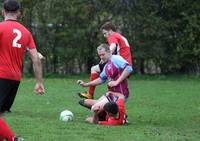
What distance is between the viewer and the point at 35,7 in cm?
2447

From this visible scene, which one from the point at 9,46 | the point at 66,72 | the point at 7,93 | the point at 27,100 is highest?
the point at 9,46

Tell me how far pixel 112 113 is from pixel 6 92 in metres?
2.99

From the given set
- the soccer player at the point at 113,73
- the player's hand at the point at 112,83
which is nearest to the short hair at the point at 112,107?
the soccer player at the point at 113,73

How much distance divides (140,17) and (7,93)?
18.2m

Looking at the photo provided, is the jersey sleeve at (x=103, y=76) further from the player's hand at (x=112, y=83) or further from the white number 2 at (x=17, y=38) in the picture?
the white number 2 at (x=17, y=38)

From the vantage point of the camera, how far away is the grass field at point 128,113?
8.41 m

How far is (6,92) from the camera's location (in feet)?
23.2

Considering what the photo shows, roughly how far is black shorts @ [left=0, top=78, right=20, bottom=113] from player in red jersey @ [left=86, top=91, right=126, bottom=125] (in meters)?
2.79

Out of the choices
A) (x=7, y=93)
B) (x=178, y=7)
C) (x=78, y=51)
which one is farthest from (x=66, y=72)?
(x=7, y=93)

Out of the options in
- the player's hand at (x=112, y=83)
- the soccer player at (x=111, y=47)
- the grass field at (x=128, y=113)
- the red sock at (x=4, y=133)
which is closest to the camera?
the red sock at (x=4, y=133)

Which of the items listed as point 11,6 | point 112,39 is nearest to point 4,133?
point 11,6

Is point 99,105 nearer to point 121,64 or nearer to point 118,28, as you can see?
point 121,64

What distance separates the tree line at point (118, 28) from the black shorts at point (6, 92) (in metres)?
17.3

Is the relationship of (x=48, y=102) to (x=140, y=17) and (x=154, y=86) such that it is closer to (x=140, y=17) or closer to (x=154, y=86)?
(x=154, y=86)
